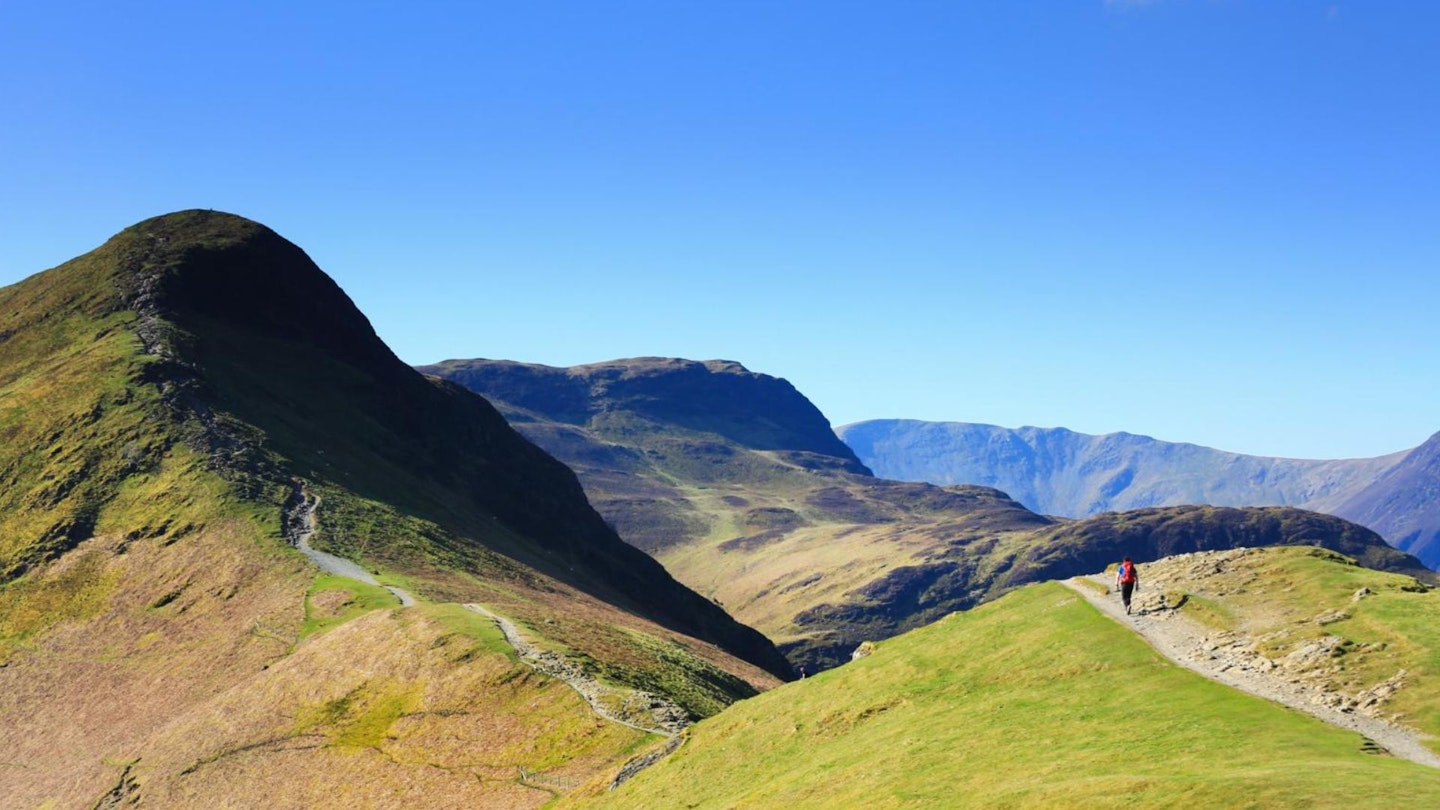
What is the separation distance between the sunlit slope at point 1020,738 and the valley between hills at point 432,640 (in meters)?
0.15

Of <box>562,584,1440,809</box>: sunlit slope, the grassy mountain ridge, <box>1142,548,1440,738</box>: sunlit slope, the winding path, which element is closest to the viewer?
<box>562,584,1440,809</box>: sunlit slope

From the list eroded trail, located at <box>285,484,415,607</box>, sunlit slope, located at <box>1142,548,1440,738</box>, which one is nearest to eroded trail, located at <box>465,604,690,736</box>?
eroded trail, located at <box>285,484,415,607</box>

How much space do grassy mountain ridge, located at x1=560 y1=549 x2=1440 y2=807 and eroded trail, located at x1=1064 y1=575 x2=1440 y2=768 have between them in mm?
824

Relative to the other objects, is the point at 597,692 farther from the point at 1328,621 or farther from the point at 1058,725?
the point at 1328,621

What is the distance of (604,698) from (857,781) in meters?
25.7

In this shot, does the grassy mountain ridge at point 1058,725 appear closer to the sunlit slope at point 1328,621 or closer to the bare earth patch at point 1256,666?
the sunlit slope at point 1328,621

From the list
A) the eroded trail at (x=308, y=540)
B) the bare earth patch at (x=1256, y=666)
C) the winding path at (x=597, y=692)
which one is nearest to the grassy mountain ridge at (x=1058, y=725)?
the bare earth patch at (x=1256, y=666)

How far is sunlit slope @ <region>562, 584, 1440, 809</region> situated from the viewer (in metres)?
23.3

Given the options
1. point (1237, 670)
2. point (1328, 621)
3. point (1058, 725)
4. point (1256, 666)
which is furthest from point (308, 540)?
point (1328, 621)

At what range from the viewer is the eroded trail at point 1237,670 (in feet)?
91.0

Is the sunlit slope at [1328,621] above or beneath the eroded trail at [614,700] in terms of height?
above

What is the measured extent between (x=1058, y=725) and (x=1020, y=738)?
1201 millimetres

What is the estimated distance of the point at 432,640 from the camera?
2534 inches

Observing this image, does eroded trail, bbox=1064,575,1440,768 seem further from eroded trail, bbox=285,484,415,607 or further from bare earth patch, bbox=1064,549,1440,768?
eroded trail, bbox=285,484,415,607
